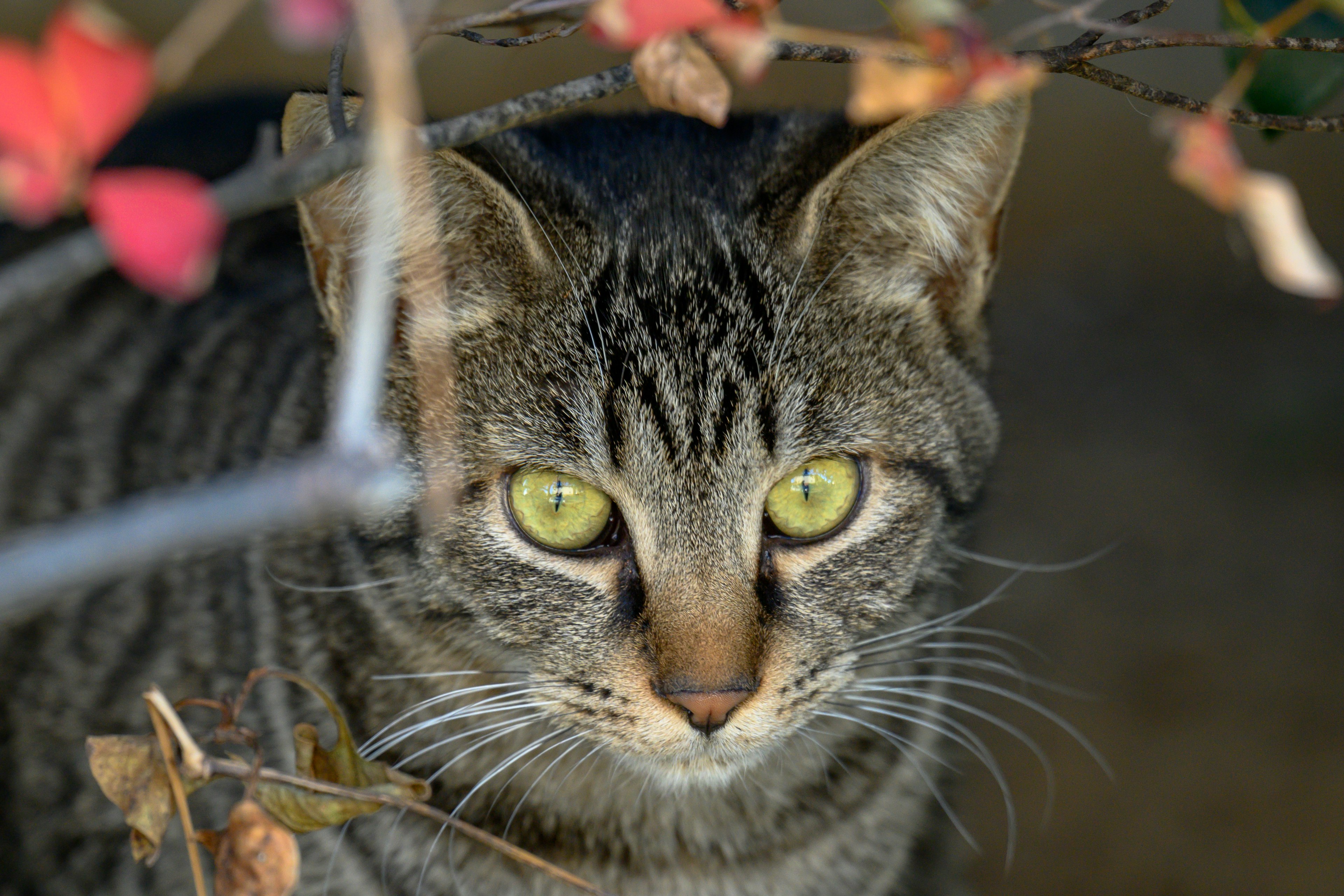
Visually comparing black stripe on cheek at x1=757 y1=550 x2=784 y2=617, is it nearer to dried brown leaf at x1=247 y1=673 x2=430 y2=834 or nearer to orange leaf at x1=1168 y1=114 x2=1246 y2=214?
dried brown leaf at x1=247 y1=673 x2=430 y2=834

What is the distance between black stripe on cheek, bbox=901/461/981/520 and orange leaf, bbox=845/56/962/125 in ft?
2.48

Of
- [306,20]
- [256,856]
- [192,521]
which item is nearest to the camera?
[192,521]

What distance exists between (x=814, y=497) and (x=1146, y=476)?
6.58 feet

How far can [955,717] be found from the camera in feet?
7.38

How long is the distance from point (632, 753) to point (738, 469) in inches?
13.5

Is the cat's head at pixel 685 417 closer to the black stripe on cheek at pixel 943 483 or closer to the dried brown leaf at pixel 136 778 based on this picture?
the black stripe on cheek at pixel 943 483

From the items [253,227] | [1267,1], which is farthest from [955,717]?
[253,227]

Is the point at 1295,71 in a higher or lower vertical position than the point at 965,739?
higher

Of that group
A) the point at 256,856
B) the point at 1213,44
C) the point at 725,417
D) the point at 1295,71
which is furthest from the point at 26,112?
the point at 1295,71

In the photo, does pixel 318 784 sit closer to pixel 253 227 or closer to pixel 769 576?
pixel 769 576

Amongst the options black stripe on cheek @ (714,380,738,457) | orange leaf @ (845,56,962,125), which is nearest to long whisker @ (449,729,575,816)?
black stripe on cheek @ (714,380,738,457)

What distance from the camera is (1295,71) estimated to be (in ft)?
4.09

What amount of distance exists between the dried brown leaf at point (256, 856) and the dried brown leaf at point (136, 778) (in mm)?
68

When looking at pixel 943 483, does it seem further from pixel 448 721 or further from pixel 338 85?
pixel 338 85
